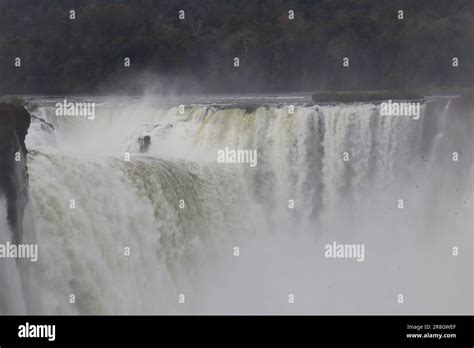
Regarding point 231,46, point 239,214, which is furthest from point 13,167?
point 231,46

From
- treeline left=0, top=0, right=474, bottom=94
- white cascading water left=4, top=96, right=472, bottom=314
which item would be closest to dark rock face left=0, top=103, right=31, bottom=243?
white cascading water left=4, top=96, right=472, bottom=314

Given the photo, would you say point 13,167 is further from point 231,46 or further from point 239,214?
point 231,46

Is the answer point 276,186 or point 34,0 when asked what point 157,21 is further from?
point 276,186

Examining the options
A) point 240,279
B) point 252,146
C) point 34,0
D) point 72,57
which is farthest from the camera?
point 34,0

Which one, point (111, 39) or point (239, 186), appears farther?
point (111, 39)

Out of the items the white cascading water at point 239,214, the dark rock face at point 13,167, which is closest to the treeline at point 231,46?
the white cascading water at point 239,214

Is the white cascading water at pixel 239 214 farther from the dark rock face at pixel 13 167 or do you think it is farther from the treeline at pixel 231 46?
the treeline at pixel 231 46

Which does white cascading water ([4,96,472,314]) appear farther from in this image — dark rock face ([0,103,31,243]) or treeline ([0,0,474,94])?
treeline ([0,0,474,94])
